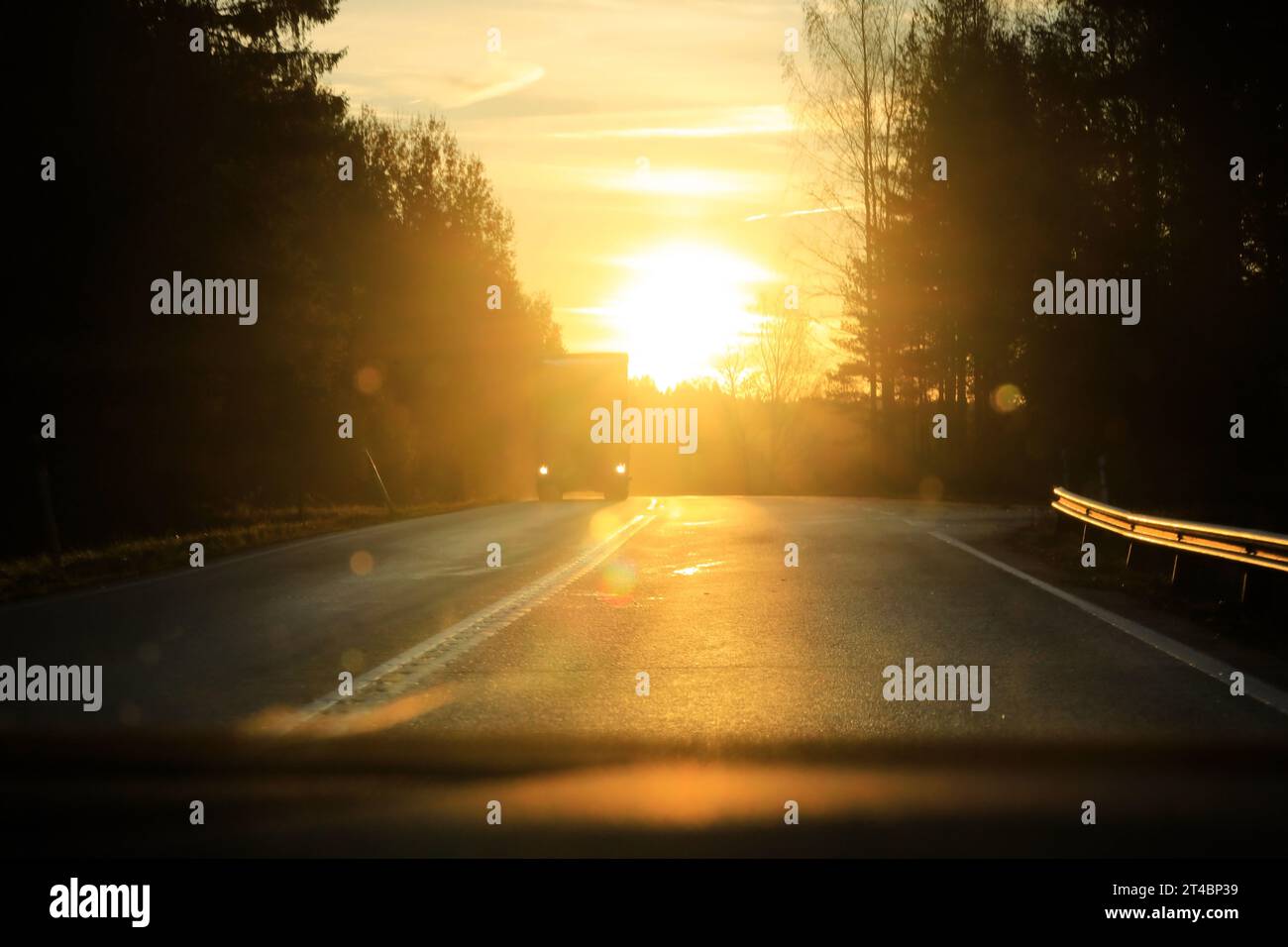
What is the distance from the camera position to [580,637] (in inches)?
451

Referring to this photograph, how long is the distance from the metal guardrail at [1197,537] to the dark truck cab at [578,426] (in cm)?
2442

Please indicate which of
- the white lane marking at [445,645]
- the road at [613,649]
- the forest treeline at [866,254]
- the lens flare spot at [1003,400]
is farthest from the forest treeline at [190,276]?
the lens flare spot at [1003,400]

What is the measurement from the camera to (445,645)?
1100 centimetres

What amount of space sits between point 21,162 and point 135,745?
20558 mm

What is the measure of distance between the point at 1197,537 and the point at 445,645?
7.14 m

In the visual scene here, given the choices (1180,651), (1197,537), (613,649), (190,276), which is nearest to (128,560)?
(190,276)

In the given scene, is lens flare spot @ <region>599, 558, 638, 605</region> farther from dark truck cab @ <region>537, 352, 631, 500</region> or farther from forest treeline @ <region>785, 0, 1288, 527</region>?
dark truck cab @ <region>537, 352, 631, 500</region>

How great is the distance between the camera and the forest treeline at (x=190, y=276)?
1020 inches

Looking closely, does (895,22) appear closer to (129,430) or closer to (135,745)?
(129,430)

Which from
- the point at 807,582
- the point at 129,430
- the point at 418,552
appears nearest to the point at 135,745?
the point at 807,582

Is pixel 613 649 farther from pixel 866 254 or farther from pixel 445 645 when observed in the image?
pixel 866 254

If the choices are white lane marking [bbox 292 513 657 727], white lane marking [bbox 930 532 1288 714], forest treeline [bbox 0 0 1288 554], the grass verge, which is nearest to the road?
white lane marking [bbox 292 513 657 727]

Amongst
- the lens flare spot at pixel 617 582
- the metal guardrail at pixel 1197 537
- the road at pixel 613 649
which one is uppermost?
the metal guardrail at pixel 1197 537

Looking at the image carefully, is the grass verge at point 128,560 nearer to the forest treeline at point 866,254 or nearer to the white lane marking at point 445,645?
the forest treeline at point 866,254
